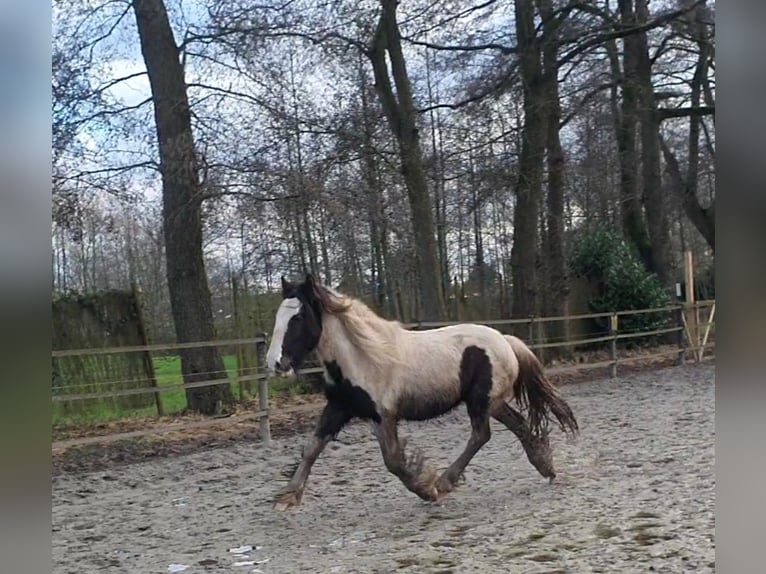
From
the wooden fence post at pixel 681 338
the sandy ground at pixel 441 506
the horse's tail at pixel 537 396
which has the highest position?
the wooden fence post at pixel 681 338

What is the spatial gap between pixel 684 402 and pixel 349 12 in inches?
80.5

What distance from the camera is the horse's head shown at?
2500 mm

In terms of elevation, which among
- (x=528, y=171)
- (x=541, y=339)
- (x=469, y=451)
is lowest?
(x=469, y=451)

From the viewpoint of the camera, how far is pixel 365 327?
2629mm

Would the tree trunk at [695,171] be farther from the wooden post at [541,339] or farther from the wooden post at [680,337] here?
the wooden post at [541,339]

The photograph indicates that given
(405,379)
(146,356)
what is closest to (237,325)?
(146,356)

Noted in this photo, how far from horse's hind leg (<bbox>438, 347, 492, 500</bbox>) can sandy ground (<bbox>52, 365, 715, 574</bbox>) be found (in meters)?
0.04

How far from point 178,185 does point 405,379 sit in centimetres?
115

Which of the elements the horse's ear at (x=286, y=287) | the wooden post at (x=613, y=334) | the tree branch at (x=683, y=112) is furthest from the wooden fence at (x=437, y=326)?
the tree branch at (x=683, y=112)

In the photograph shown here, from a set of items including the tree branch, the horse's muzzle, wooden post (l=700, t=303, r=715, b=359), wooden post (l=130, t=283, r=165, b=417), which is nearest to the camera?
wooden post (l=700, t=303, r=715, b=359)

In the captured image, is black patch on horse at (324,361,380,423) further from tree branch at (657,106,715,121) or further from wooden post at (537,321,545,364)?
tree branch at (657,106,715,121)

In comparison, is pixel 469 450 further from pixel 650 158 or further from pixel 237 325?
pixel 650 158

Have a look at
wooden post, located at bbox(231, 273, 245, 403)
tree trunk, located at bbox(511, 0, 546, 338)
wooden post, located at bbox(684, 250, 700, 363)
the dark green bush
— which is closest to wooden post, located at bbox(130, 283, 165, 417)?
wooden post, located at bbox(231, 273, 245, 403)

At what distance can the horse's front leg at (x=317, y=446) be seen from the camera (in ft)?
8.59
